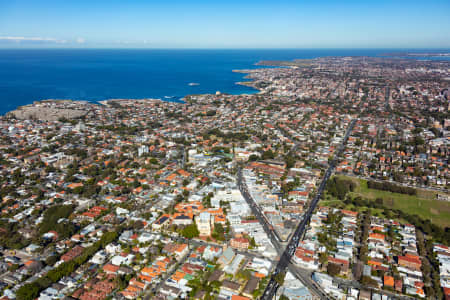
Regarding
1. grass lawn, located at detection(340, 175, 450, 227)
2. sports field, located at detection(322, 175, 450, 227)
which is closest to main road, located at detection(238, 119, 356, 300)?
sports field, located at detection(322, 175, 450, 227)

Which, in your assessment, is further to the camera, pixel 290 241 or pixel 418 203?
pixel 418 203

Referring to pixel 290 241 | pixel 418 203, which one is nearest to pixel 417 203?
pixel 418 203

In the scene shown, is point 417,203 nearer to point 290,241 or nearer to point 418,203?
point 418,203

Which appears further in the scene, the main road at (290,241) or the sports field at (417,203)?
the sports field at (417,203)

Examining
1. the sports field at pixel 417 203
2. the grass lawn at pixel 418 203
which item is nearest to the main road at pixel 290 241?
the sports field at pixel 417 203

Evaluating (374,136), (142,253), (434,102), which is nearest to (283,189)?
(142,253)

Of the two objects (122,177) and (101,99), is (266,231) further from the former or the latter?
(101,99)

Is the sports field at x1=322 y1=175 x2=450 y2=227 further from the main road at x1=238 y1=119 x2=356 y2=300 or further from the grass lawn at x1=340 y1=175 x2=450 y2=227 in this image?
the main road at x1=238 y1=119 x2=356 y2=300

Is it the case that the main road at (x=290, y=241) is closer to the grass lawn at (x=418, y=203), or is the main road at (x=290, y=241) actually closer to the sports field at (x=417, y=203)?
the sports field at (x=417, y=203)

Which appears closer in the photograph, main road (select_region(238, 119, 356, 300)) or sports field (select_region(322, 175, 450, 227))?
main road (select_region(238, 119, 356, 300))

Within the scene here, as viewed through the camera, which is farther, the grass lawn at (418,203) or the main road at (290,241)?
the grass lawn at (418,203)
